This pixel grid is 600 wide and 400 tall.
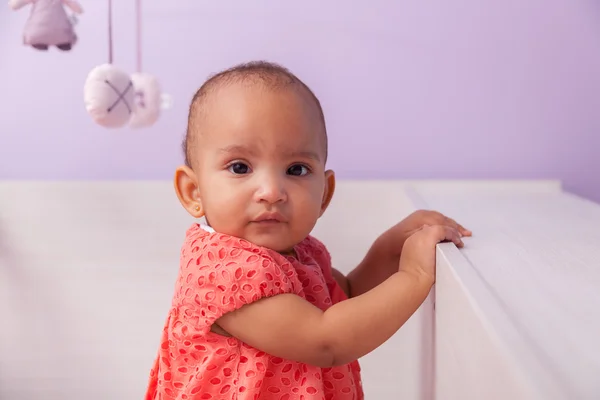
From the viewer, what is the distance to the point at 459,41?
1267 mm

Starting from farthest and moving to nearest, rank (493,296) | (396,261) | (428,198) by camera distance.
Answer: (428,198) → (396,261) → (493,296)

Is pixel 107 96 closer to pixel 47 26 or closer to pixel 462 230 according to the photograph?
pixel 47 26

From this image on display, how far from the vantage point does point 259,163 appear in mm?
662

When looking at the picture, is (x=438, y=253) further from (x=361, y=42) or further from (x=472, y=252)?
(x=361, y=42)

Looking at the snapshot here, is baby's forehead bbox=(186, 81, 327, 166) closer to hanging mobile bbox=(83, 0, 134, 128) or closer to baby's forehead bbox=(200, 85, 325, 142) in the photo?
baby's forehead bbox=(200, 85, 325, 142)

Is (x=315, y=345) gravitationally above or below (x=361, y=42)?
below

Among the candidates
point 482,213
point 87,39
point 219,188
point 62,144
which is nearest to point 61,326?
point 62,144

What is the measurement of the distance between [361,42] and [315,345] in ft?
2.75

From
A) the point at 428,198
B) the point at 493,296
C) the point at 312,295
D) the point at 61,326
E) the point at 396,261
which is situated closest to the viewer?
the point at 493,296

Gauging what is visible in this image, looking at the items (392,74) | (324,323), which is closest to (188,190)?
(324,323)

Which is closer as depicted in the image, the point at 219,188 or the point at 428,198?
the point at 219,188

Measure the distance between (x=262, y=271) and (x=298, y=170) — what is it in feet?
0.46

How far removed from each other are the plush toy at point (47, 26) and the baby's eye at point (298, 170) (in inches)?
24.0

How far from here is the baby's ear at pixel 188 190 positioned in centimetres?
73
